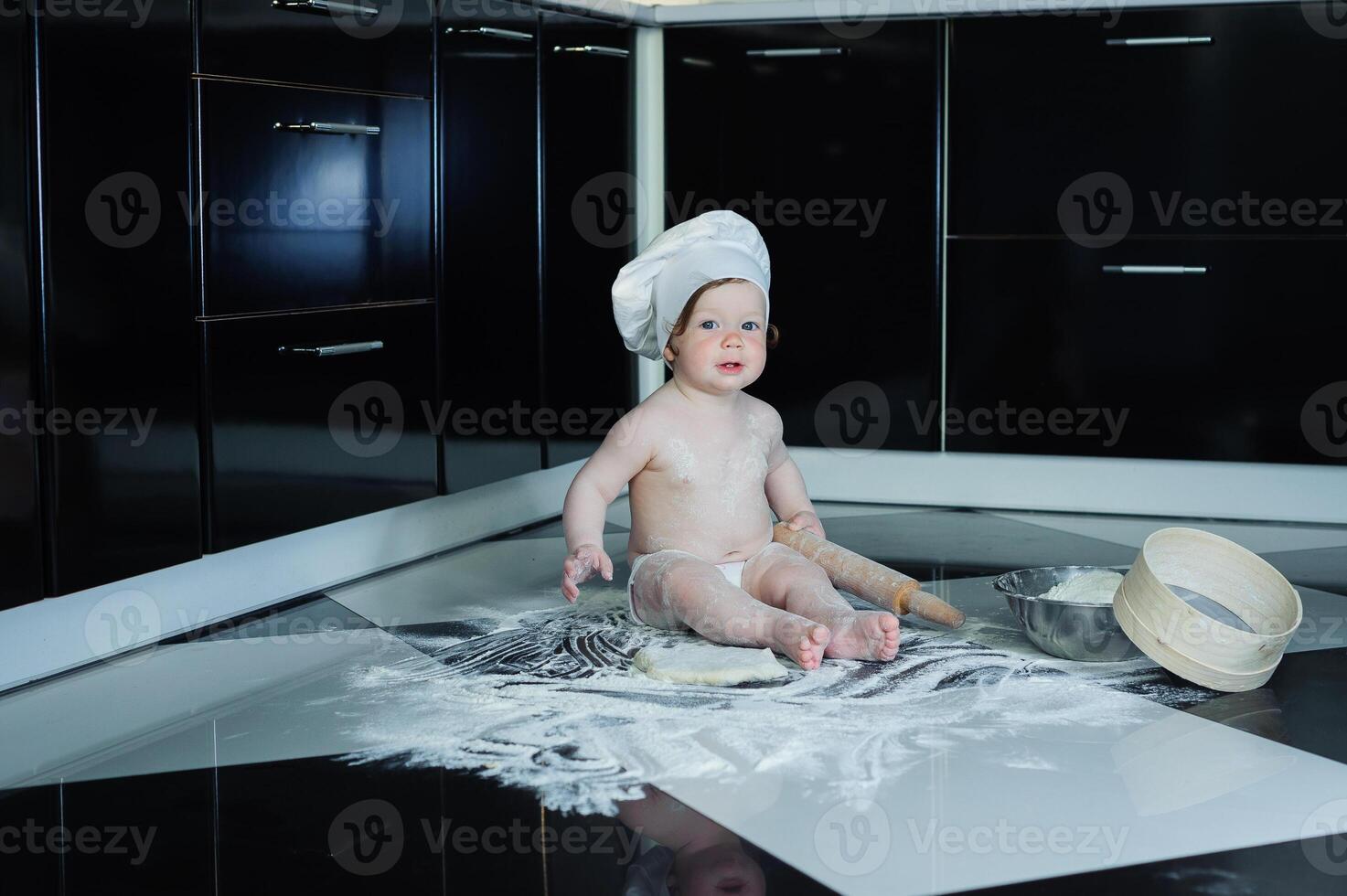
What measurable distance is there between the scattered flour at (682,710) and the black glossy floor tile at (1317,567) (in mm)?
574

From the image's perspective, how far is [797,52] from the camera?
2.84 metres

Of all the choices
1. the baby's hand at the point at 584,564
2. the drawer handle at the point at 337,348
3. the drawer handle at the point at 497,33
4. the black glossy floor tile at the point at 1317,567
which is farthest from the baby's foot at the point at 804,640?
the drawer handle at the point at 497,33

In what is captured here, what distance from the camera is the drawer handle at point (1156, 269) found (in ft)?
8.68

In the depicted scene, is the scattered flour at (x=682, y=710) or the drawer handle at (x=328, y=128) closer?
the scattered flour at (x=682, y=710)

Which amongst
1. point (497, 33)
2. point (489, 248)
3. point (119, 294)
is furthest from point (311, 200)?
point (497, 33)

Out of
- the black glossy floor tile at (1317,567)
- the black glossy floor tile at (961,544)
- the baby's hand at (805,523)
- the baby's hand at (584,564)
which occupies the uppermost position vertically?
the baby's hand at (805,523)

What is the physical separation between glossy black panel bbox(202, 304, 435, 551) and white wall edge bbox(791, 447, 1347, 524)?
95 centimetres

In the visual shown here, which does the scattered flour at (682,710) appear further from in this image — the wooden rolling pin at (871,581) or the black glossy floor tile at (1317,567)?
the black glossy floor tile at (1317,567)

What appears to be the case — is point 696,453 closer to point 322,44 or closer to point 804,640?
point 804,640

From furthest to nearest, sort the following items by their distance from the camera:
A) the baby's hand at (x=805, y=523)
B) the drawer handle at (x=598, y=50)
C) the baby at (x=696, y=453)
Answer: the drawer handle at (x=598, y=50), the baby's hand at (x=805, y=523), the baby at (x=696, y=453)

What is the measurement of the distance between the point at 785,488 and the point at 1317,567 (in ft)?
2.82

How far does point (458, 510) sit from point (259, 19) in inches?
37.0

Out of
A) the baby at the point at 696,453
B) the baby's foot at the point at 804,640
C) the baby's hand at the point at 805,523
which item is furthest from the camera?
the baby's hand at the point at 805,523

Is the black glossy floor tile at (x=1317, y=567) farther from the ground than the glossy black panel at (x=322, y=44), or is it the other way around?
the glossy black panel at (x=322, y=44)
